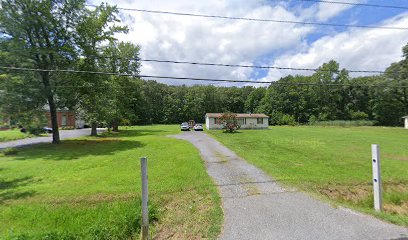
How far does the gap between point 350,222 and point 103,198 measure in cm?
630

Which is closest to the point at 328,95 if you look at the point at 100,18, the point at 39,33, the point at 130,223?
the point at 100,18

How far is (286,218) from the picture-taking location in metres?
5.22

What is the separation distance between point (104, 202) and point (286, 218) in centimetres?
483

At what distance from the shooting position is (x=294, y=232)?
4.60 meters

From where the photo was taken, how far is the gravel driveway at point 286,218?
452 centimetres

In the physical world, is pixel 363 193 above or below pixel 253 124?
below

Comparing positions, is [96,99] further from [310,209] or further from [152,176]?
[310,209]

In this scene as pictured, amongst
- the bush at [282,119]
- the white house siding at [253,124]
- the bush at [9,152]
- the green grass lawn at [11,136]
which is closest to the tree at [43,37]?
the bush at [9,152]

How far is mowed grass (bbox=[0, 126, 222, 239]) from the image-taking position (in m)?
5.23

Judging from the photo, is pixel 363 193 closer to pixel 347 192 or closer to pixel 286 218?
pixel 347 192

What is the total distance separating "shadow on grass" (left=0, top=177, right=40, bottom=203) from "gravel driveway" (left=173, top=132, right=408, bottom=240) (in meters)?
6.30

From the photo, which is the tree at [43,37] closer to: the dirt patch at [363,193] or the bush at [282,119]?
the dirt patch at [363,193]

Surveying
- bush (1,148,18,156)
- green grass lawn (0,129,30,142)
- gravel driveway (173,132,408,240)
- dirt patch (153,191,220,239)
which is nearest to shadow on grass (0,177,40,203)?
dirt patch (153,191,220,239)

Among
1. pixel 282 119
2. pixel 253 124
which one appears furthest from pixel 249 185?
pixel 282 119
